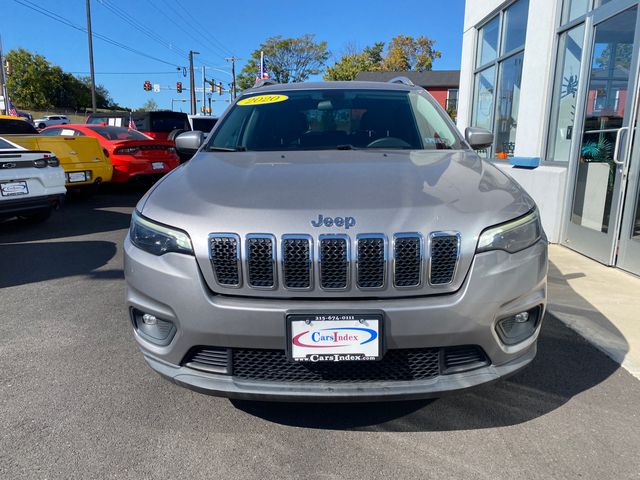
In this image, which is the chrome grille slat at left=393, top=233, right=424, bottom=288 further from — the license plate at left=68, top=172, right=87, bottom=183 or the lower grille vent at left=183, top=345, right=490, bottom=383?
the license plate at left=68, top=172, right=87, bottom=183

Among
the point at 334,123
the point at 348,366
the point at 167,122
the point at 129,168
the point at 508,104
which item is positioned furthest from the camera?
the point at 167,122

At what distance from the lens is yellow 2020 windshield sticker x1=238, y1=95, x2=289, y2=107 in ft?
11.9

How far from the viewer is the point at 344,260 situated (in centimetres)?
197

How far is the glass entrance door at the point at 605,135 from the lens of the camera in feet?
16.3

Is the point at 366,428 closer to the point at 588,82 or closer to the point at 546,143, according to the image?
the point at 588,82

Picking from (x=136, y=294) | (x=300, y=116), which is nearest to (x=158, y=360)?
(x=136, y=294)

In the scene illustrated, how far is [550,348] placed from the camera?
3242 mm

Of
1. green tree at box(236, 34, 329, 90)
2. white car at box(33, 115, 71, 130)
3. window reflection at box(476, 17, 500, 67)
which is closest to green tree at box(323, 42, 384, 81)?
green tree at box(236, 34, 329, 90)

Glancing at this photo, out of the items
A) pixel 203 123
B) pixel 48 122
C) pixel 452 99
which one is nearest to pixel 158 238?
pixel 203 123

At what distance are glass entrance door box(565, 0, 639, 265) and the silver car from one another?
353 centimetres

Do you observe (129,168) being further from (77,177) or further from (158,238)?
(158,238)

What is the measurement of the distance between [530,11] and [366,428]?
6861 millimetres

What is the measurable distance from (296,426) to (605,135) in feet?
16.1

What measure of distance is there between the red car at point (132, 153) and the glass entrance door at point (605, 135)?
7.87m
